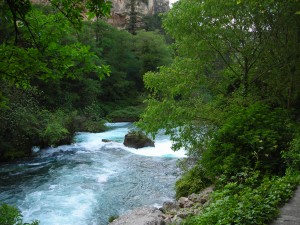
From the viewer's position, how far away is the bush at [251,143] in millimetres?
6949

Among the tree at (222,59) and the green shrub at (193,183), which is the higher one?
the tree at (222,59)

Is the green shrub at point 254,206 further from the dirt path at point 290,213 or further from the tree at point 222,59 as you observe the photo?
the tree at point 222,59

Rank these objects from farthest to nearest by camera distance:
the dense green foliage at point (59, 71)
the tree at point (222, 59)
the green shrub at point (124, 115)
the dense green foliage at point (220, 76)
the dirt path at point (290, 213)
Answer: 1. the green shrub at point (124, 115)
2. the tree at point (222, 59)
3. the dense green foliage at point (220, 76)
4. the dirt path at point (290, 213)
5. the dense green foliage at point (59, 71)

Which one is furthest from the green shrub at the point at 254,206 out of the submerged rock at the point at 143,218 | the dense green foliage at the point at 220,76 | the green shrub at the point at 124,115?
the green shrub at the point at 124,115

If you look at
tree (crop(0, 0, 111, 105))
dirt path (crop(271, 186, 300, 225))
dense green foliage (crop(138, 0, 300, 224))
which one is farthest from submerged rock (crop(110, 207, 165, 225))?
tree (crop(0, 0, 111, 105))

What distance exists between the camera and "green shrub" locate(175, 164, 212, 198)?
1018 cm

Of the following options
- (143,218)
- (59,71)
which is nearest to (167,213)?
(143,218)

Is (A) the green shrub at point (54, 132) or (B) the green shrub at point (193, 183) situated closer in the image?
(B) the green shrub at point (193, 183)

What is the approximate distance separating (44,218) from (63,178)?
13.3 feet

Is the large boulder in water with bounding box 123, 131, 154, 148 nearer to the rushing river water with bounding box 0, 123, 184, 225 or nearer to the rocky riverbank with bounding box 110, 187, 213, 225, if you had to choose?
the rushing river water with bounding box 0, 123, 184, 225

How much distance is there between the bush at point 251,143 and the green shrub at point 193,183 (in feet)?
7.42

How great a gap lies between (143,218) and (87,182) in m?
5.58

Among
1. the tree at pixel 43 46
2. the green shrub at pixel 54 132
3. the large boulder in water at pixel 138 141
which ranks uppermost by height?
the tree at pixel 43 46

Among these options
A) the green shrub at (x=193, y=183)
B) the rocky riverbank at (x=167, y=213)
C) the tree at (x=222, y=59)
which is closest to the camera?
the rocky riverbank at (x=167, y=213)
